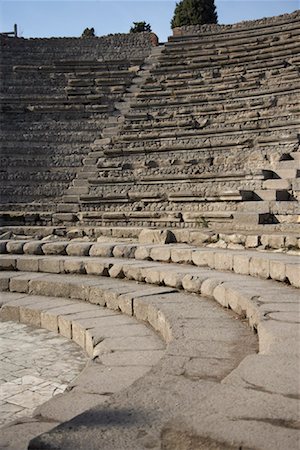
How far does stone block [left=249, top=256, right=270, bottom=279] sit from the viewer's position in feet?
17.7

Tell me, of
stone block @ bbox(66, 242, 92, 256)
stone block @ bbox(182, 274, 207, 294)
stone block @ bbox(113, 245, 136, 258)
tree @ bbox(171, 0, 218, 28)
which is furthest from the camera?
tree @ bbox(171, 0, 218, 28)

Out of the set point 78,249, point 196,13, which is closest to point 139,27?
point 196,13

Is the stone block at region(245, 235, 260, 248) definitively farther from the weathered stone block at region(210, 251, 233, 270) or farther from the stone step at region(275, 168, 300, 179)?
the stone step at region(275, 168, 300, 179)

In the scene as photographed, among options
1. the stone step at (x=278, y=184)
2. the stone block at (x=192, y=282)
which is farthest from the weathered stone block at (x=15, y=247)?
the stone step at (x=278, y=184)

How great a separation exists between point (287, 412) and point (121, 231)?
7.36 meters

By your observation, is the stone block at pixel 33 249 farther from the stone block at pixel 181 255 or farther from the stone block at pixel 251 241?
the stone block at pixel 251 241

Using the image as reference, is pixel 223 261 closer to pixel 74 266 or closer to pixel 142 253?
pixel 142 253

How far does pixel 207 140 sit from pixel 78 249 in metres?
5.93

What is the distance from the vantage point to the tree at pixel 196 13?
27.8 meters

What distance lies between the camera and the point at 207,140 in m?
12.6

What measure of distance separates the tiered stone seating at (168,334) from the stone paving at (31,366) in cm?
19

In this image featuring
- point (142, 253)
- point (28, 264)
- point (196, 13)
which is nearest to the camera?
point (142, 253)

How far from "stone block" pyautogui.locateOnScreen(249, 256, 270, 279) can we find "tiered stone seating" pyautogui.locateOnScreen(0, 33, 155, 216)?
7.52 metres

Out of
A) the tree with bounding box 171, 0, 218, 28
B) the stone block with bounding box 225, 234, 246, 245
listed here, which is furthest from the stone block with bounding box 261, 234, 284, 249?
the tree with bounding box 171, 0, 218, 28
